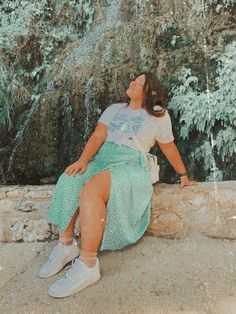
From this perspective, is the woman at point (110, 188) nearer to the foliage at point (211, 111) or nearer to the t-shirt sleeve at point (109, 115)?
the t-shirt sleeve at point (109, 115)

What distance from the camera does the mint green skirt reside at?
2541 mm

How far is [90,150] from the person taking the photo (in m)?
2.76

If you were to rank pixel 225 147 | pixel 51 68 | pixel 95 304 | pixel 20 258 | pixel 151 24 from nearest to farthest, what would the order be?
pixel 95 304 → pixel 20 258 → pixel 225 147 → pixel 151 24 → pixel 51 68

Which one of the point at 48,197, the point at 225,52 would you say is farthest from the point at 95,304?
the point at 225,52

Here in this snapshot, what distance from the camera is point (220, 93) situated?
4.20 metres

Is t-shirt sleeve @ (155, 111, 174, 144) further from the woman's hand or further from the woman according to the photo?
the woman's hand

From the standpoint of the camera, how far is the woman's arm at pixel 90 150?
8.63ft

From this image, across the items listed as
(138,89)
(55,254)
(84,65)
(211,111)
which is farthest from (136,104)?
(84,65)

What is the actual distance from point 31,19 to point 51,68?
0.69 metres

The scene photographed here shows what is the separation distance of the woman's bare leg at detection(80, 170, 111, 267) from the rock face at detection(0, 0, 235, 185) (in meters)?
1.98

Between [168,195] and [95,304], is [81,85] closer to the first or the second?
[168,195]

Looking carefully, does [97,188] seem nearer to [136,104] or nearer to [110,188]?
[110,188]

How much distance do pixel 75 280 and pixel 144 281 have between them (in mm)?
368

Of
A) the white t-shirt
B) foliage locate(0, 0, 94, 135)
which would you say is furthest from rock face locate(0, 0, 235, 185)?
the white t-shirt
